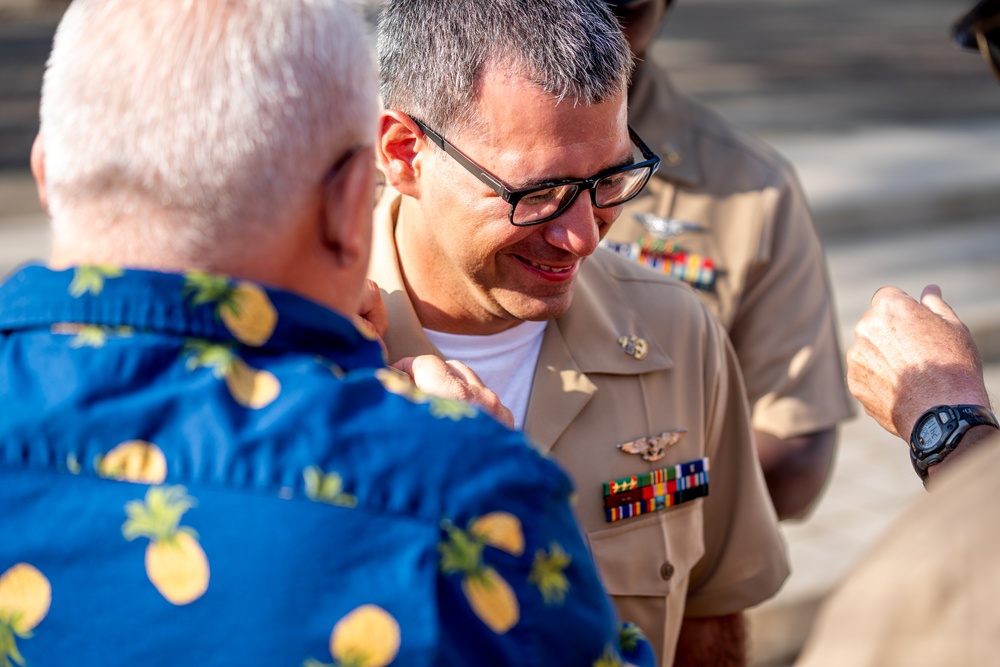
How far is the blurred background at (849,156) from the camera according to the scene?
4.88 m

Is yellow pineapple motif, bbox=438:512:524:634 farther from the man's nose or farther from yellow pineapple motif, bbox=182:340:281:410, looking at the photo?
the man's nose

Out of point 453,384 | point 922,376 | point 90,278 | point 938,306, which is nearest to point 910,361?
point 922,376

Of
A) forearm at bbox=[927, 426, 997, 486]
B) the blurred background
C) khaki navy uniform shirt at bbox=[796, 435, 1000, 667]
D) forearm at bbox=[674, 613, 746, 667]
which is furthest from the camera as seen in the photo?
the blurred background

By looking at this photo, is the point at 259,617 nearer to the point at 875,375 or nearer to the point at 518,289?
the point at 518,289

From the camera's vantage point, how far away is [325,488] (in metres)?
1.06

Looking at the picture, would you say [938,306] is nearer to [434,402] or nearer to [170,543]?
[434,402]

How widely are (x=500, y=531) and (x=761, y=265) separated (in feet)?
6.25

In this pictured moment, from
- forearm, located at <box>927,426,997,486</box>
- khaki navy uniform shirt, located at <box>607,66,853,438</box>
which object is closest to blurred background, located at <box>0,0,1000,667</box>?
khaki navy uniform shirt, located at <box>607,66,853,438</box>

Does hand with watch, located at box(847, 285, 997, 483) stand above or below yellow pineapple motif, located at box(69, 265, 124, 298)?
below

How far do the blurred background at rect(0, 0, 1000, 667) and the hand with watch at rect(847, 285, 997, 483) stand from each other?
225cm

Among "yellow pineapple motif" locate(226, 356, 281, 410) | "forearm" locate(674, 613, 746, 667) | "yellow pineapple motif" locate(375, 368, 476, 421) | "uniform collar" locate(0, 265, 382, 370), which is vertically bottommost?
"forearm" locate(674, 613, 746, 667)

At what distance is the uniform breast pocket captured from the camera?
208cm

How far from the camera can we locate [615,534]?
208 centimetres

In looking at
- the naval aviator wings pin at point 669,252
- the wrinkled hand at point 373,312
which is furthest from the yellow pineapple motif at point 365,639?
the naval aviator wings pin at point 669,252
